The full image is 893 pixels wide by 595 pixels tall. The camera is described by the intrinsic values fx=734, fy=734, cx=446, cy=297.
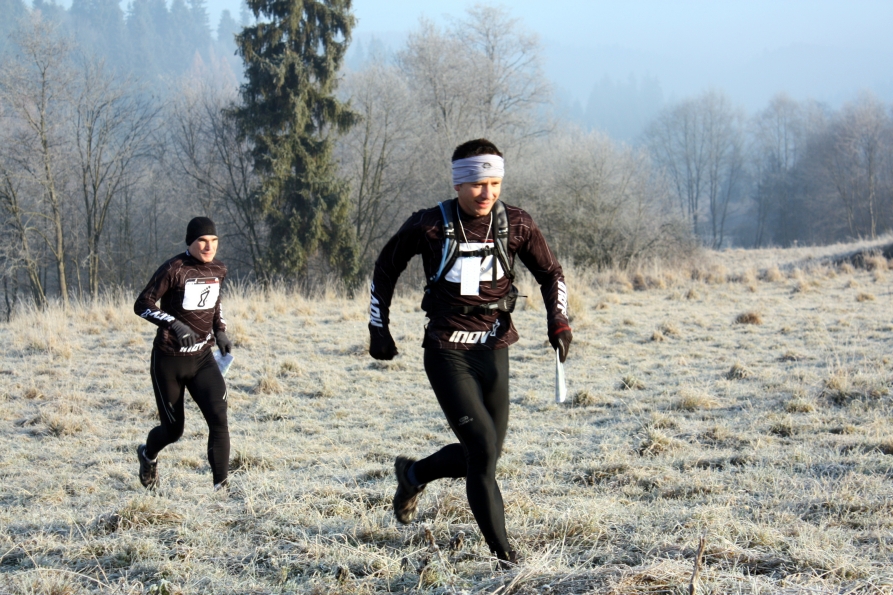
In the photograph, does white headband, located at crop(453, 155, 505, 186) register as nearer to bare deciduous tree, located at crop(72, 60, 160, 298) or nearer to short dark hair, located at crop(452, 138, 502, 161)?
short dark hair, located at crop(452, 138, 502, 161)

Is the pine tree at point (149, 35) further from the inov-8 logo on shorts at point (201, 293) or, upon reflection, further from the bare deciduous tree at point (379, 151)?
the inov-8 logo on shorts at point (201, 293)

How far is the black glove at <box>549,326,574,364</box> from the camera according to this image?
3462 millimetres

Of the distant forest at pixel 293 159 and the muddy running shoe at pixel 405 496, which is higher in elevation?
the distant forest at pixel 293 159

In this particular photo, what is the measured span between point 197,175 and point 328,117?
8.90 metres

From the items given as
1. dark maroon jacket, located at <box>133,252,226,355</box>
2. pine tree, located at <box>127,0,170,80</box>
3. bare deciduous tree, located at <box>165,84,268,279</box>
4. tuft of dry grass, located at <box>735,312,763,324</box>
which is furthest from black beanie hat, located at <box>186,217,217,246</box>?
pine tree, located at <box>127,0,170,80</box>

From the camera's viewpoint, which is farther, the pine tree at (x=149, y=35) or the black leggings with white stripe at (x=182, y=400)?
the pine tree at (x=149, y=35)

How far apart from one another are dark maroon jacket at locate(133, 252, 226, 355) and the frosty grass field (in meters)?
1.08

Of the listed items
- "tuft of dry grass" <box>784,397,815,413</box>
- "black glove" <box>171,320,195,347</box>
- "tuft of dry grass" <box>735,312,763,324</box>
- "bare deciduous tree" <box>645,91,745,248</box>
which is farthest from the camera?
"bare deciduous tree" <box>645,91,745,248</box>

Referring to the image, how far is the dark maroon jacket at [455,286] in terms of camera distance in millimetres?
3383

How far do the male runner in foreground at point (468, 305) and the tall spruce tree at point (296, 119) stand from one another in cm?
2330

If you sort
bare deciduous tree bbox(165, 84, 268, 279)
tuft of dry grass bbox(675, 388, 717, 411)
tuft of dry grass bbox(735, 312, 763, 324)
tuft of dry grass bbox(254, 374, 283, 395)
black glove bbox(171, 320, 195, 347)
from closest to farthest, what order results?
black glove bbox(171, 320, 195, 347) → tuft of dry grass bbox(675, 388, 717, 411) → tuft of dry grass bbox(254, 374, 283, 395) → tuft of dry grass bbox(735, 312, 763, 324) → bare deciduous tree bbox(165, 84, 268, 279)

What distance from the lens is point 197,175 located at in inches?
1270

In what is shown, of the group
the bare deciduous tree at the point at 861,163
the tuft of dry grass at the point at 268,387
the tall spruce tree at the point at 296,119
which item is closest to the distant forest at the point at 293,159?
the tall spruce tree at the point at 296,119

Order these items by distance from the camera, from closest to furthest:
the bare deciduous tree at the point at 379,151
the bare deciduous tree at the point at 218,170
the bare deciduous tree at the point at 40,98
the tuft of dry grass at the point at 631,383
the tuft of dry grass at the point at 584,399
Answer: the tuft of dry grass at the point at 584,399 < the tuft of dry grass at the point at 631,383 < the bare deciduous tree at the point at 40,98 < the bare deciduous tree at the point at 218,170 < the bare deciduous tree at the point at 379,151
